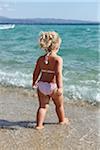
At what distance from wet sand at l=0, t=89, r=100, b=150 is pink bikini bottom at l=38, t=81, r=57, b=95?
0.42m

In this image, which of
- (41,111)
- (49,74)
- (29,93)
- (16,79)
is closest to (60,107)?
(41,111)

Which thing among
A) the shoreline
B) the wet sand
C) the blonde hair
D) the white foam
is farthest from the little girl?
the white foam

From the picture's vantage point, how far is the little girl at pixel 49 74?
4.44m

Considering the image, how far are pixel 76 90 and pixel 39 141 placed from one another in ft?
9.98

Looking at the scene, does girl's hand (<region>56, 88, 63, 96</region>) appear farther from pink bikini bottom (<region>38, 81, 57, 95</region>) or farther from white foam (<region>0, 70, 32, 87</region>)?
white foam (<region>0, 70, 32, 87</region>)

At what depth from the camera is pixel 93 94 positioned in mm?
6984

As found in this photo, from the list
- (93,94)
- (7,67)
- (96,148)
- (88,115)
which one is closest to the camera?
(96,148)

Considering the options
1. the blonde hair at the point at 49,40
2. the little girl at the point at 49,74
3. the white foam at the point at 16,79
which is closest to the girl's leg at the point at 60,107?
the little girl at the point at 49,74

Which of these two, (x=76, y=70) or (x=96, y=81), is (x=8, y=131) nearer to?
(x=96, y=81)

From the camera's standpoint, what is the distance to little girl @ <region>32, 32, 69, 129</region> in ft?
14.6

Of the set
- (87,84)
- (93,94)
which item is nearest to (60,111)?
(93,94)

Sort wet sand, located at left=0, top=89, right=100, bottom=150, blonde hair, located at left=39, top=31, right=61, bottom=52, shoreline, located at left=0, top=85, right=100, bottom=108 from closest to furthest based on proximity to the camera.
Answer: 1. wet sand, located at left=0, top=89, right=100, bottom=150
2. blonde hair, located at left=39, top=31, right=61, bottom=52
3. shoreline, located at left=0, top=85, right=100, bottom=108

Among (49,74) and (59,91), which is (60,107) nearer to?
(59,91)

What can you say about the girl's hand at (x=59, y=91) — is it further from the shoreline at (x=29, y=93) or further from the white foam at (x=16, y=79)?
the white foam at (x=16, y=79)
